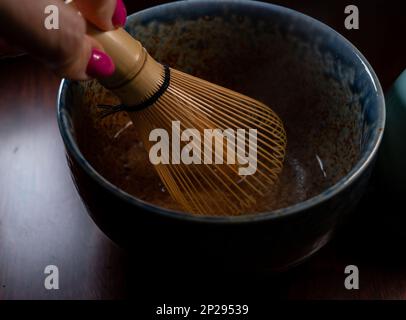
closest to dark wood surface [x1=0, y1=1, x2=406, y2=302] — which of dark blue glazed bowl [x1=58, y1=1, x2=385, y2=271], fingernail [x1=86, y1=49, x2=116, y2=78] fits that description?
dark blue glazed bowl [x1=58, y1=1, x2=385, y2=271]

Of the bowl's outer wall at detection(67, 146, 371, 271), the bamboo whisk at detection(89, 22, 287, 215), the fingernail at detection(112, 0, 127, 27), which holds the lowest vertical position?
the bowl's outer wall at detection(67, 146, 371, 271)

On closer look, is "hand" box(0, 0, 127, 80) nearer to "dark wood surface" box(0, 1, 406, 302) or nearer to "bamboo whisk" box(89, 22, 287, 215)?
"bamboo whisk" box(89, 22, 287, 215)

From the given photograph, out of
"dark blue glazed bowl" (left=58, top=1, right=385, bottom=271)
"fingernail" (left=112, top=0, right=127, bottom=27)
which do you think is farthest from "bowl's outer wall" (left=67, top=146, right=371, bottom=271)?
"fingernail" (left=112, top=0, right=127, bottom=27)

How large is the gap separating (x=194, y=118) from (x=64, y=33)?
0.51ft

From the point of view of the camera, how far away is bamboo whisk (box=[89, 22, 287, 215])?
0.45 meters

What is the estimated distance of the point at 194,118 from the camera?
0.50 meters

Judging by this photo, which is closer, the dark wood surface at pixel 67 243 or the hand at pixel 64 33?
the hand at pixel 64 33

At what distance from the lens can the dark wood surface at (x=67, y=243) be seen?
20.1 inches

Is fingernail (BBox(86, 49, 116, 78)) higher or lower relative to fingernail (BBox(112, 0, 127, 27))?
lower

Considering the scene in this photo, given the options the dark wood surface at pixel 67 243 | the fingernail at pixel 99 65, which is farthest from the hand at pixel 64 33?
the dark wood surface at pixel 67 243

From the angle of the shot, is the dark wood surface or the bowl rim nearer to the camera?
the bowl rim

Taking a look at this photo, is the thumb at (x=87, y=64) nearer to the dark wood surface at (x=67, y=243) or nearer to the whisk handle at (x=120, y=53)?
the whisk handle at (x=120, y=53)

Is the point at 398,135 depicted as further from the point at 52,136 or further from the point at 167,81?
the point at 52,136

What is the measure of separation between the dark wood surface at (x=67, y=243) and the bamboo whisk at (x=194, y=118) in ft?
0.27
